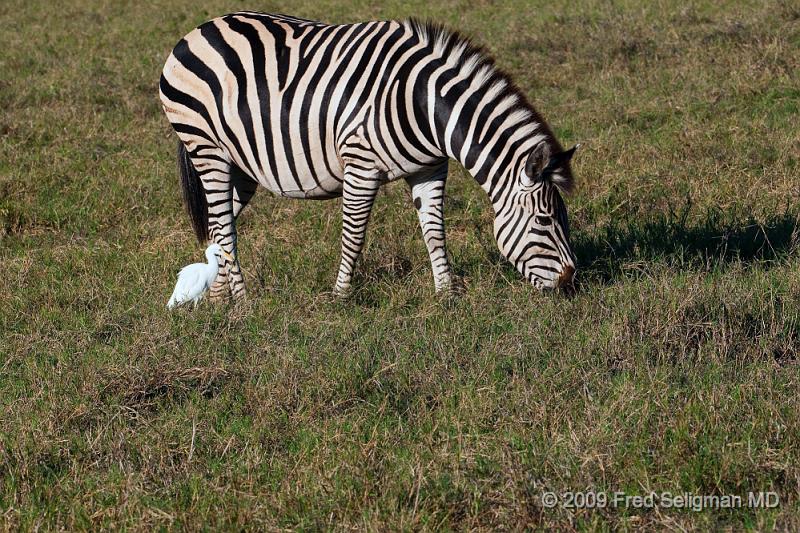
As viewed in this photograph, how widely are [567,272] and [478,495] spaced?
2370mm

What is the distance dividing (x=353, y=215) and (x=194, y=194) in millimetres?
1472

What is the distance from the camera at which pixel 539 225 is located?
20.1 ft

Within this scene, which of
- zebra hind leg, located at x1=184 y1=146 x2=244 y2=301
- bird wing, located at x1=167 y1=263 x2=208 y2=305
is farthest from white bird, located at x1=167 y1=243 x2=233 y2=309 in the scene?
zebra hind leg, located at x1=184 y1=146 x2=244 y2=301

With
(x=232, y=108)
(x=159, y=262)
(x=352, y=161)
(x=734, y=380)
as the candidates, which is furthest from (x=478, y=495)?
(x=159, y=262)

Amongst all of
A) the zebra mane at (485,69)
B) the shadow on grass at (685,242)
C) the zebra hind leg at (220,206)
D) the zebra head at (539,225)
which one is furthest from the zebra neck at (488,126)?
the zebra hind leg at (220,206)

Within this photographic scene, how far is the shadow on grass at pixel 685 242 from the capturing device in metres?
6.70

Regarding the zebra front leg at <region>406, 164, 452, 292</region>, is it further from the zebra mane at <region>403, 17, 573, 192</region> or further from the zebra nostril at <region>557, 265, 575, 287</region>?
the zebra nostril at <region>557, 265, 575, 287</region>

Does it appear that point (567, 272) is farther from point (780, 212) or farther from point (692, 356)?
point (780, 212)

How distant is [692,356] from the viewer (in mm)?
5180

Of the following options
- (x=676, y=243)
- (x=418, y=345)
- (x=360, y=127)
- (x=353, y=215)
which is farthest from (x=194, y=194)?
(x=676, y=243)

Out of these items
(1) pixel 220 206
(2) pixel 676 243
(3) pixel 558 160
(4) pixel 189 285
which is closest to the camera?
(3) pixel 558 160

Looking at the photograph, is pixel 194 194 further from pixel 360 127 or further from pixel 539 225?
pixel 539 225

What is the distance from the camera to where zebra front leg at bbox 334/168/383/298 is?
648 centimetres

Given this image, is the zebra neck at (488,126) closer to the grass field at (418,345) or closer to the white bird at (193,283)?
the grass field at (418,345)
